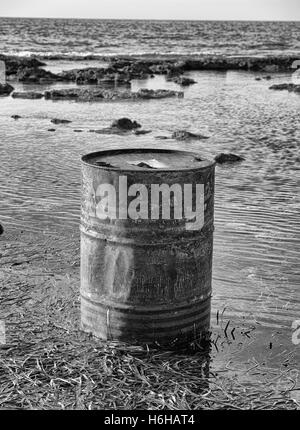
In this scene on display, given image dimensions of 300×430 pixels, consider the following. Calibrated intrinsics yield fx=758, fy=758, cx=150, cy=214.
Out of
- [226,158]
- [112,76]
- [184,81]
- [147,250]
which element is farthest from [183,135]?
[112,76]

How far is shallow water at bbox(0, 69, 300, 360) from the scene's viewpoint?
7125 mm

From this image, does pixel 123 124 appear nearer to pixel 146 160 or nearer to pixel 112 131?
pixel 112 131

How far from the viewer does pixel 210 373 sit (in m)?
5.20

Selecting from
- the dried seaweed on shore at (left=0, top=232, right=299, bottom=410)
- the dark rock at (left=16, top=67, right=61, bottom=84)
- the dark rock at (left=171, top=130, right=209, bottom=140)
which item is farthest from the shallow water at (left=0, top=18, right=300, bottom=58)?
the dried seaweed on shore at (left=0, top=232, right=299, bottom=410)

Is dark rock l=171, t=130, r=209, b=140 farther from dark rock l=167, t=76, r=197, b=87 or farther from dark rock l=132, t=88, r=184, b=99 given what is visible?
dark rock l=167, t=76, r=197, b=87

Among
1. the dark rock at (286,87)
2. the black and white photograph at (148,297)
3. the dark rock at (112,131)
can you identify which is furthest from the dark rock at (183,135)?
the dark rock at (286,87)

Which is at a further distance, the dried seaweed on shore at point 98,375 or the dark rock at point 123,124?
the dark rock at point 123,124

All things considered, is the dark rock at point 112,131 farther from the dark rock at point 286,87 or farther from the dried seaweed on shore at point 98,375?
the dark rock at point 286,87

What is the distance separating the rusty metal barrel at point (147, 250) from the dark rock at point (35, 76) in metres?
25.4

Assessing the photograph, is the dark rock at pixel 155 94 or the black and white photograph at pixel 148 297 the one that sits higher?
the black and white photograph at pixel 148 297

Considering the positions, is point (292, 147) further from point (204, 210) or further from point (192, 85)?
point (192, 85)

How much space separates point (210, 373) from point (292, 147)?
11163 mm

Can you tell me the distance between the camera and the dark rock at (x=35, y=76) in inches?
1189

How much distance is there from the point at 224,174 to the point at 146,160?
7.06m
